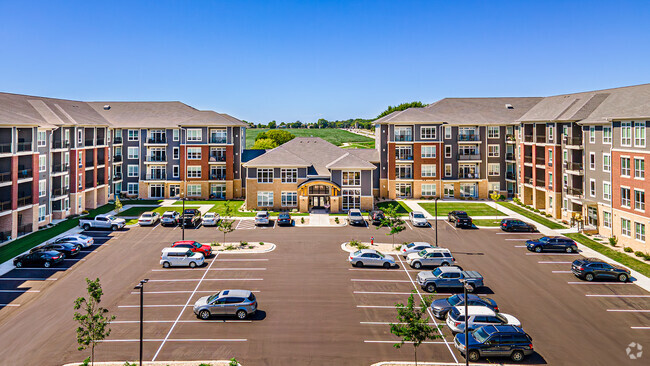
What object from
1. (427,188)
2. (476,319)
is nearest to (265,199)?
(427,188)

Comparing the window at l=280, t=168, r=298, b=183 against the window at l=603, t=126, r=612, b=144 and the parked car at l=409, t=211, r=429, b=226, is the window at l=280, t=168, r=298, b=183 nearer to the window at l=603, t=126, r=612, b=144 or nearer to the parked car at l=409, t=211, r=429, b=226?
the parked car at l=409, t=211, r=429, b=226

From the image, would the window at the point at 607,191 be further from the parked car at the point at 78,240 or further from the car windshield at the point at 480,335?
the parked car at the point at 78,240

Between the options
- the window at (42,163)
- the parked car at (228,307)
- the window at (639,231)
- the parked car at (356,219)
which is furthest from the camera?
the parked car at (356,219)

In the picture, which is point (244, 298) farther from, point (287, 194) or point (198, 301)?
point (287, 194)

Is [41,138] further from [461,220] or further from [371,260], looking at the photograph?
[461,220]

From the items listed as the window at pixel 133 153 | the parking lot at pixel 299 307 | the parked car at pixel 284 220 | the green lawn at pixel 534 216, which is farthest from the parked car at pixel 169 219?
the green lawn at pixel 534 216
